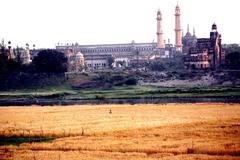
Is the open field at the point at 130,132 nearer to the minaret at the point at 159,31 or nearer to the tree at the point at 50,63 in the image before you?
the tree at the point at 50,63

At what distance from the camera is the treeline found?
71.6m

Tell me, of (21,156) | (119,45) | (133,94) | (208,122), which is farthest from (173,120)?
(119,45)

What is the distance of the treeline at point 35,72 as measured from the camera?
7156 cm

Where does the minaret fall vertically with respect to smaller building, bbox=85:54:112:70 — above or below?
above

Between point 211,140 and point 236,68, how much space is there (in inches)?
1853

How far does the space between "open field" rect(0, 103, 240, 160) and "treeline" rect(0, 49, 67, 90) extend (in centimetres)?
2638

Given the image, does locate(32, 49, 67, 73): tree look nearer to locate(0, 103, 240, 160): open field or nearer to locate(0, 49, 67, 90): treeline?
locate(0, 49, 67, 90): treeline

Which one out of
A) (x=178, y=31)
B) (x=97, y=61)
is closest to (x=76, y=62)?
(x=97, y=61)

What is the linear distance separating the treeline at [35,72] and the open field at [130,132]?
26.4m

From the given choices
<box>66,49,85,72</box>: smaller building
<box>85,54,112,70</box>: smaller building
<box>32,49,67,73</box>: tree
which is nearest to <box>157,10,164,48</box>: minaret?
<box>85,54,112,70</box>: smaller building

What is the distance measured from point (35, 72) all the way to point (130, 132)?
157 ft

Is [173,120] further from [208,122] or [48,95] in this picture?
[48,95]

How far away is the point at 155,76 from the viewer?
238 ft

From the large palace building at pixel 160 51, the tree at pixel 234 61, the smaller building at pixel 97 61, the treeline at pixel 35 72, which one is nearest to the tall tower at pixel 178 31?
the large palace building at pixel 160 51
